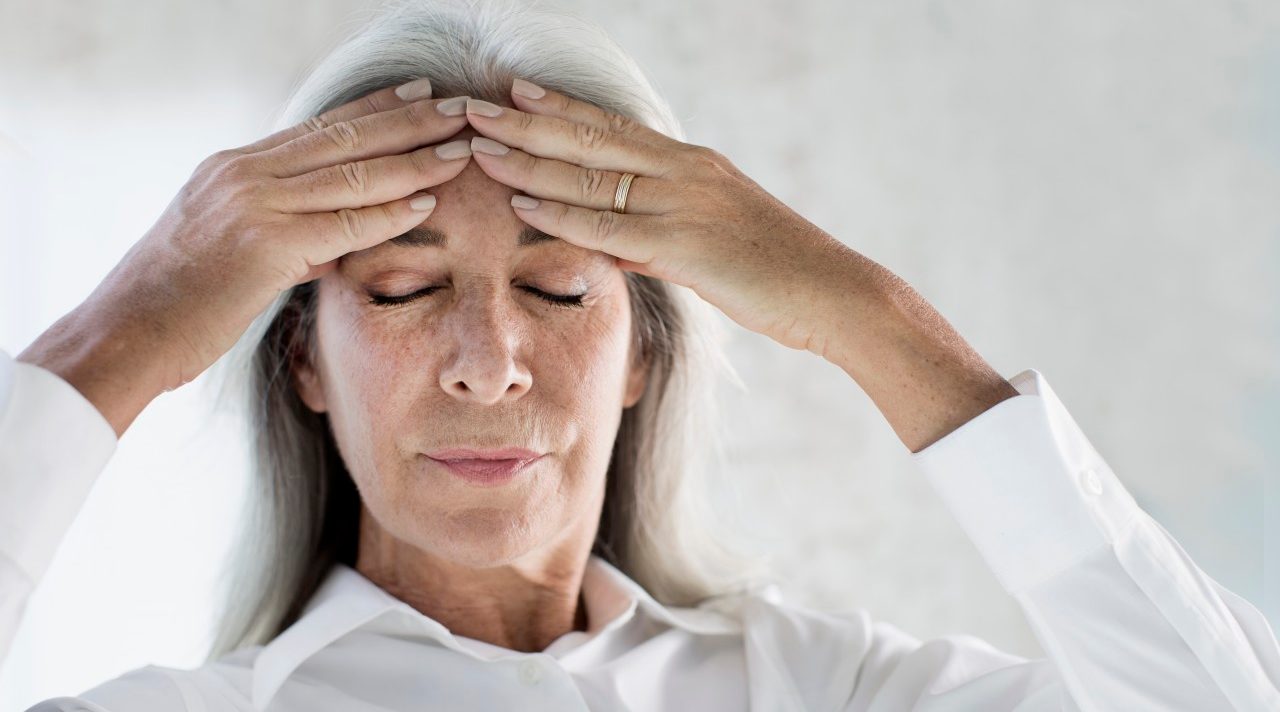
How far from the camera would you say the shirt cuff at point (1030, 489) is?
1.66 meters

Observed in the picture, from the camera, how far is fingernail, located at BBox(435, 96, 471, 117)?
1.79 meters

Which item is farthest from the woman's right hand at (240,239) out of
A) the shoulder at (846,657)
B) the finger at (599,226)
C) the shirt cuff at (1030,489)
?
the shoulder at (846,657)

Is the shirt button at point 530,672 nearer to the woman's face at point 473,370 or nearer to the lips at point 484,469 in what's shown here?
the woman's face at point 473,370

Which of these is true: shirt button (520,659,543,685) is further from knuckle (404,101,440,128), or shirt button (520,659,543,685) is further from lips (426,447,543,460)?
knuckle (404,101,440,128)

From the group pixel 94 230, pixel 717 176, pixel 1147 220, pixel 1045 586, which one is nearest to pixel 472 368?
pixel 717 176


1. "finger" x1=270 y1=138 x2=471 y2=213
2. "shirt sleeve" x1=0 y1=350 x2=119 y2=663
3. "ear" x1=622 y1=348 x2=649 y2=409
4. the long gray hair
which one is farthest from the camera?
"ear" x1=622 y1=348 x2=649 y2=409

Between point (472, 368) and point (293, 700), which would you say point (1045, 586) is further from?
point (293, 700)

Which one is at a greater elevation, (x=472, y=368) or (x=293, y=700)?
(x=472, y=368)

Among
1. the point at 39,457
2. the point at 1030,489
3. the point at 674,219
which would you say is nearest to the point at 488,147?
the point at 674,219

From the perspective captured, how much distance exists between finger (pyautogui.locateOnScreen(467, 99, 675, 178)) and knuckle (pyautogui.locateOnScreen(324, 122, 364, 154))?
158 millimetres

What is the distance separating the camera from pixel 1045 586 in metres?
1.67

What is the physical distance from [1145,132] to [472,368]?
196 centimetres

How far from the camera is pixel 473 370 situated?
175cm

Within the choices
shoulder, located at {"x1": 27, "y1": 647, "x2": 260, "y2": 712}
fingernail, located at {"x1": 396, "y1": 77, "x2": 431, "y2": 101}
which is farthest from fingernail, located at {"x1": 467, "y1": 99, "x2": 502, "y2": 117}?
shoulder, located at {"x1": 27, "y1": 647, "x2": 260, "y2": 712}
